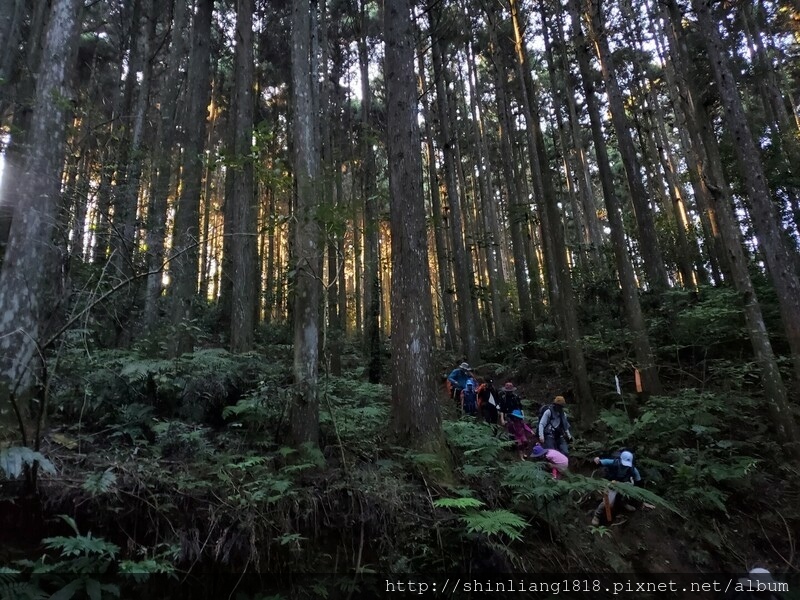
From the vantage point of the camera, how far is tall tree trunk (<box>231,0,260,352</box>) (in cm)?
980

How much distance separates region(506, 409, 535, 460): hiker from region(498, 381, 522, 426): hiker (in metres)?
0.08

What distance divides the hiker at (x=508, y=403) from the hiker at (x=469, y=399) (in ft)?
3.70

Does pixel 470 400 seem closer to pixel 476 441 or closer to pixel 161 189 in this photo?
pixel 476 441

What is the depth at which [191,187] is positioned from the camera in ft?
29.2

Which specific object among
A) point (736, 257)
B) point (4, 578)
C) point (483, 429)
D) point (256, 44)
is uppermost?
point (256, 44)

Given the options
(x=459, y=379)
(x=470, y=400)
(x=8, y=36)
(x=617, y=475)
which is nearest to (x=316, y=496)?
(x=617, y=475)

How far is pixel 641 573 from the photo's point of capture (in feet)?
19.8

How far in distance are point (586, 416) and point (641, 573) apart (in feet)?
14.4

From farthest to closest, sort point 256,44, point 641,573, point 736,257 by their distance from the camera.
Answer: point 256,44 < point 736,257 < point 641,573

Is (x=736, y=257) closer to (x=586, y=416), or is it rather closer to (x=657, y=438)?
(x=657, y=438)

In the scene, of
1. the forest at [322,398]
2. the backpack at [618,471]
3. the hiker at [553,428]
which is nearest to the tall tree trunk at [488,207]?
the forest at [322,398]

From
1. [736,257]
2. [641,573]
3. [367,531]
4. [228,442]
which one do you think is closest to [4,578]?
[228,442]

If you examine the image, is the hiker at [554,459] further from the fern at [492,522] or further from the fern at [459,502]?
the fern at [459,502]

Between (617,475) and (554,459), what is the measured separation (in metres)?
1.03
